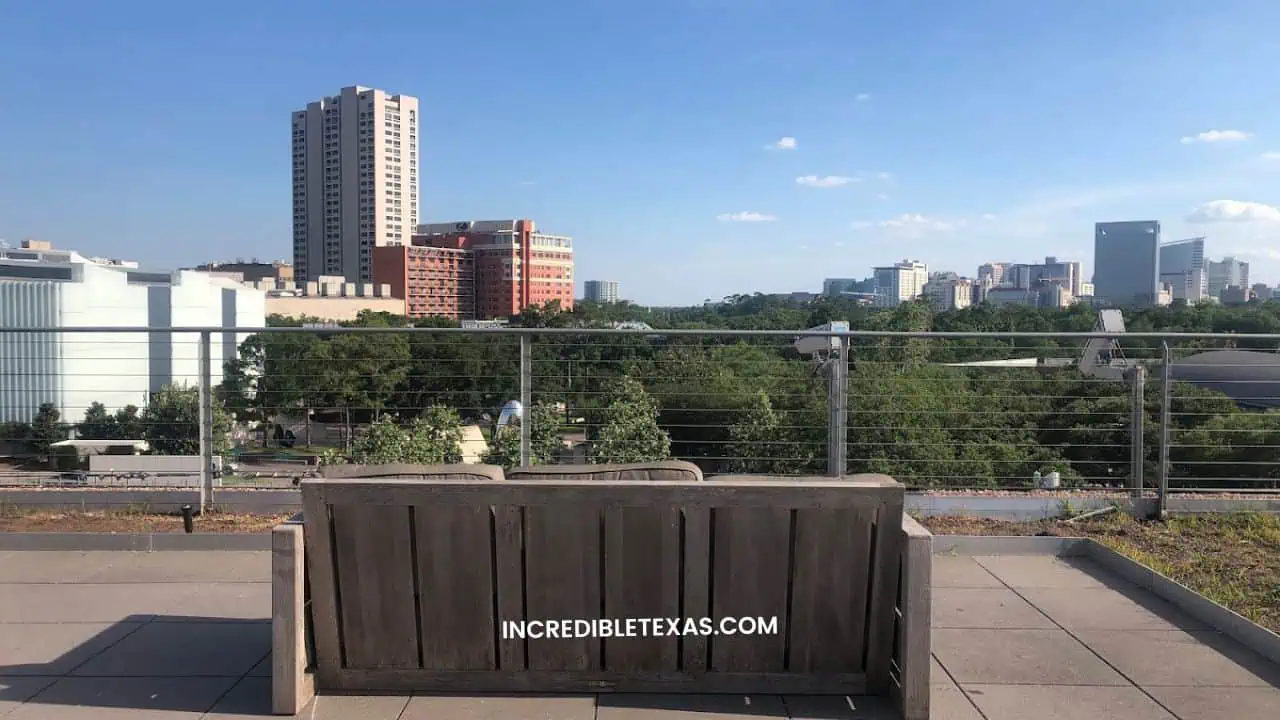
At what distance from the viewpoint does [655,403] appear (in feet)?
28.8

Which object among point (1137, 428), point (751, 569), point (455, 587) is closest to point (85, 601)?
point (455, 587)

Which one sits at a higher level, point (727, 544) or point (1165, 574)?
point (727, 544)

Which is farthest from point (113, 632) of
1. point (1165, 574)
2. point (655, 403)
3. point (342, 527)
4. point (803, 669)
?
point (1165, 574)

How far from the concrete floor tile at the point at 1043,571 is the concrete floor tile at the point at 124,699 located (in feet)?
16.2

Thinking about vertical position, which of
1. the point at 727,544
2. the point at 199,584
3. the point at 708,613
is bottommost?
the point at 199,584

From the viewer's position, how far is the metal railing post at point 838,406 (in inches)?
309

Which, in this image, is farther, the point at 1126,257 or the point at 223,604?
the point at 1126,257

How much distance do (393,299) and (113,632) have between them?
602ft

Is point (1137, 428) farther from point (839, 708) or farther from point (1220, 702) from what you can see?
point (839, 708)

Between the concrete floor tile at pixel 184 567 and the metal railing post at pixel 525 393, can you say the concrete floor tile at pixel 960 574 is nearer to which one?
the metal railing post at pixel 525 393

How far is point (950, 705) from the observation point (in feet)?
13.7

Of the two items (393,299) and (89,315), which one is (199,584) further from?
(393,299)

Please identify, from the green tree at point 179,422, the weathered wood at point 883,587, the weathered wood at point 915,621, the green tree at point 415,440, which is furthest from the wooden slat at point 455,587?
the green tree at point 179,422

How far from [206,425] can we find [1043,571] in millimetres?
6812
